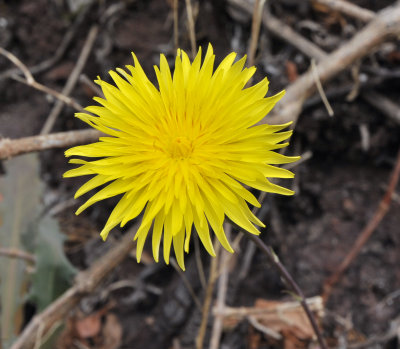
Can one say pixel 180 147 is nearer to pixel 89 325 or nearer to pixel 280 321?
pixel 280 321

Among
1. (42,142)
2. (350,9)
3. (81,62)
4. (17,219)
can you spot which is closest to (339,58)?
(350,9)

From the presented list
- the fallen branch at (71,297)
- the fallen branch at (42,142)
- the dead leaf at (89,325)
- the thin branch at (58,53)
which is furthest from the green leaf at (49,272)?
the thin branch at (58,53)

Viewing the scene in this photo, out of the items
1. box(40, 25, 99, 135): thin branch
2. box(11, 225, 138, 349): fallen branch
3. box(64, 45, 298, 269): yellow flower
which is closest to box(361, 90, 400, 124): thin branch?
box(64, 45, 298, 269): yellow flower

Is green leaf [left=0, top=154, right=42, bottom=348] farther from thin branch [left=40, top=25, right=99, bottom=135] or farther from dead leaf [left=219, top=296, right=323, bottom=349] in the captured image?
dead leaf [left=219, top=296, right=323, bottom=349]

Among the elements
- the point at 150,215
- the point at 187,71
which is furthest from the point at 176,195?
the point at 187,71

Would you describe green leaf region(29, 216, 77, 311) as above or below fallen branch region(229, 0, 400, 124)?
below
